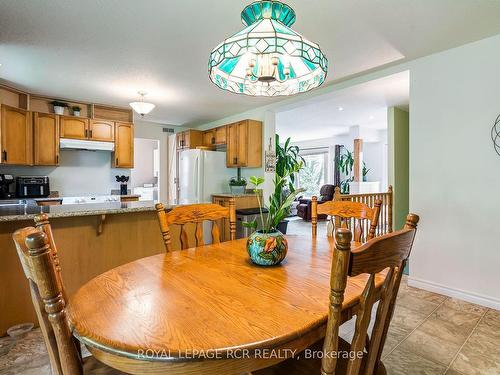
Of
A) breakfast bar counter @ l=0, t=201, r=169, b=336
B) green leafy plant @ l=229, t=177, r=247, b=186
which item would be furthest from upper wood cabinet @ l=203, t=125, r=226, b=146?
breakfast bar counter @ l=0, t=201, r=169, b=336

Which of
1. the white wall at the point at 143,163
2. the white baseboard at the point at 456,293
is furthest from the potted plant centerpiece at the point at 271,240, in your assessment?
the white wall at the point at 143,163

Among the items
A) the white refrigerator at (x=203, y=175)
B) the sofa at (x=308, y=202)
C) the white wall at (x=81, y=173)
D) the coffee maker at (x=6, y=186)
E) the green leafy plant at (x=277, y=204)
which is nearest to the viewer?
the green leafy plant at (x=277, y=204)

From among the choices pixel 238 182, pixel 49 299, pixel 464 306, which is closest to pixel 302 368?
pixel 49 299

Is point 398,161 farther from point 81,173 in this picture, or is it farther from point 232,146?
point 81,173

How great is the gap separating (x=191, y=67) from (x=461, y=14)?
2539 mm

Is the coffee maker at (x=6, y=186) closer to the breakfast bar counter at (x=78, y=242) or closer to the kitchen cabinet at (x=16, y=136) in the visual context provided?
the kitchen cabinet at (x=16, y=136)

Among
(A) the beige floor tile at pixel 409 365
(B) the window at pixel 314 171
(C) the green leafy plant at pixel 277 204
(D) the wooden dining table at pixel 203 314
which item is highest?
(B) the window at pixel 314 171

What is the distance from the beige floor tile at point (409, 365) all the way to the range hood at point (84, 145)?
4.90 m

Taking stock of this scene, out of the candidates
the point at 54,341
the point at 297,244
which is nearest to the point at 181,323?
the point at 54,341

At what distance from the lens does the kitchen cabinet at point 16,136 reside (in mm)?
3789

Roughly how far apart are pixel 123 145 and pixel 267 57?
4232 millimetres

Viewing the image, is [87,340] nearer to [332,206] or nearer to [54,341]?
[54,341]

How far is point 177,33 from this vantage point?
2.45 metres

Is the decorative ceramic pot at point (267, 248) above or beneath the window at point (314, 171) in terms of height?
beneath
